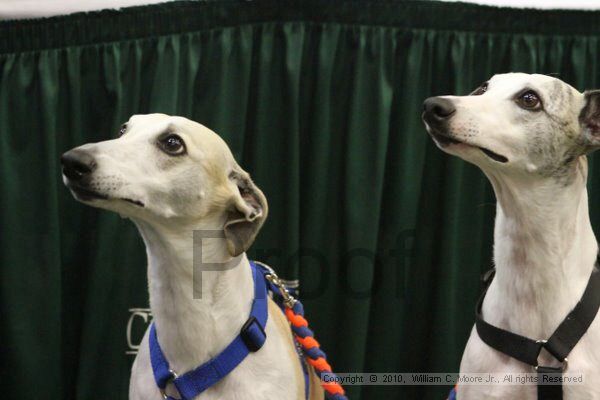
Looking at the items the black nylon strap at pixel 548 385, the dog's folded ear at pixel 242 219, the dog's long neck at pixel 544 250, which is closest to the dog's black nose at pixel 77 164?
the dog's folded ear at pixel 242 219

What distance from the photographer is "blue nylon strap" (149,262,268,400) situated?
162 centimetres

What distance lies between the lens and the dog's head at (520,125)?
5.04 ft

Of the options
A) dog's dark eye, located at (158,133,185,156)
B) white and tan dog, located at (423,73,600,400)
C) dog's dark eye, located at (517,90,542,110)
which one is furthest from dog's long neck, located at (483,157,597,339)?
dog's dark eye, located at (158,133,185,156)

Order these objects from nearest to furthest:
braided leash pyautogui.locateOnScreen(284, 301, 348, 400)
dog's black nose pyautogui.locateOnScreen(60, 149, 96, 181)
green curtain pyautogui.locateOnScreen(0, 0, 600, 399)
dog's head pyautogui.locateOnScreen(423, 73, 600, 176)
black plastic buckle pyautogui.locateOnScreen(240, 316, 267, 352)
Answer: dog's black nose pyautogui.locateOnScreen(60, 149, 96, 181) → dog's head pyautogui.locateOnScreen(423, 73, 600, 176) → black plastic buckle pyautogui.locateOnScreen(240, 316, 267, 352) → braided leash pyautogui.locateOnScreen(284, 301, 348, 400) → green curtain pyautogui.locateOnScreen(0, 0, 600, 399)

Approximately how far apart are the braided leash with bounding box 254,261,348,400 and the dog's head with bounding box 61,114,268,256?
32 centimetres

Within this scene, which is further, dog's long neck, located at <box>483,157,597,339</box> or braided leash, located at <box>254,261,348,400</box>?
braided leash, located at <box>254,261,348,400</box>

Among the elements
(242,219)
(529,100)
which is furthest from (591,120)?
(242,219)

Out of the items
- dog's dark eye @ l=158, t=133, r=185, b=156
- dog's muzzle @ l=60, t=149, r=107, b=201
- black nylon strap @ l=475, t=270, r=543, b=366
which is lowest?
black nylon strap @ l=475, t=270, r=543, b=366

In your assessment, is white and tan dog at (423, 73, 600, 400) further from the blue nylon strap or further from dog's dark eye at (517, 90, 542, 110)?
the blue nylon strap

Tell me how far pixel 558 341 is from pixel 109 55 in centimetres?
161

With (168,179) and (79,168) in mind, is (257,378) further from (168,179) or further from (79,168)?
(79,168)

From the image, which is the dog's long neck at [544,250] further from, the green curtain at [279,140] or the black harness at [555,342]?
the green curtain at [279,140]

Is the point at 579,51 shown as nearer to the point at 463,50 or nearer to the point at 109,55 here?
the point at 463,50

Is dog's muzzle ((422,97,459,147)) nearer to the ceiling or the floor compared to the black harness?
nearer to the ceiling
